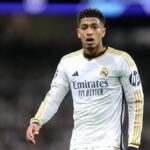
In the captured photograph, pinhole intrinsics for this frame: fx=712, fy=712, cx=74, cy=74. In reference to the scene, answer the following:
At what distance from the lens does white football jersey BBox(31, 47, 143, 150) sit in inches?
218

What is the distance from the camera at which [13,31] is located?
12.9 m

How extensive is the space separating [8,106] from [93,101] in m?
7.49

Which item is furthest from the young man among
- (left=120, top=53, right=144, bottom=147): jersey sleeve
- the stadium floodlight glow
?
the stadium floodlight glow

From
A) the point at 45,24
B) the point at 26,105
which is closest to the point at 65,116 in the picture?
the point at 26,105

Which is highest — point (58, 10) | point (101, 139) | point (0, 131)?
point (58, 10)

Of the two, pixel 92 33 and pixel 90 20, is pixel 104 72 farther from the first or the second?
pixel 90 20

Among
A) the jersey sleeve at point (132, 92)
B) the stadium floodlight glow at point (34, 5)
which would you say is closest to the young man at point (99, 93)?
the jersey sleeve at point (132, 92)

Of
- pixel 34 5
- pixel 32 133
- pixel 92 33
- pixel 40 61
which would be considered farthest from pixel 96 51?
pixel 40 61

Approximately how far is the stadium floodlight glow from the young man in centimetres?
561

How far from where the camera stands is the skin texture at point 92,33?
18.5 ft

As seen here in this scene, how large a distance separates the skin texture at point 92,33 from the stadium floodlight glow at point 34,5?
5.60 metres

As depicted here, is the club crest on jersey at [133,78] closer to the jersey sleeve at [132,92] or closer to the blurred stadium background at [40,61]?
the jersey sleeve at [132,92]

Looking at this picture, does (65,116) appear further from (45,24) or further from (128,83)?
(128,83)

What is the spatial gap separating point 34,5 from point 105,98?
611 centimetres
